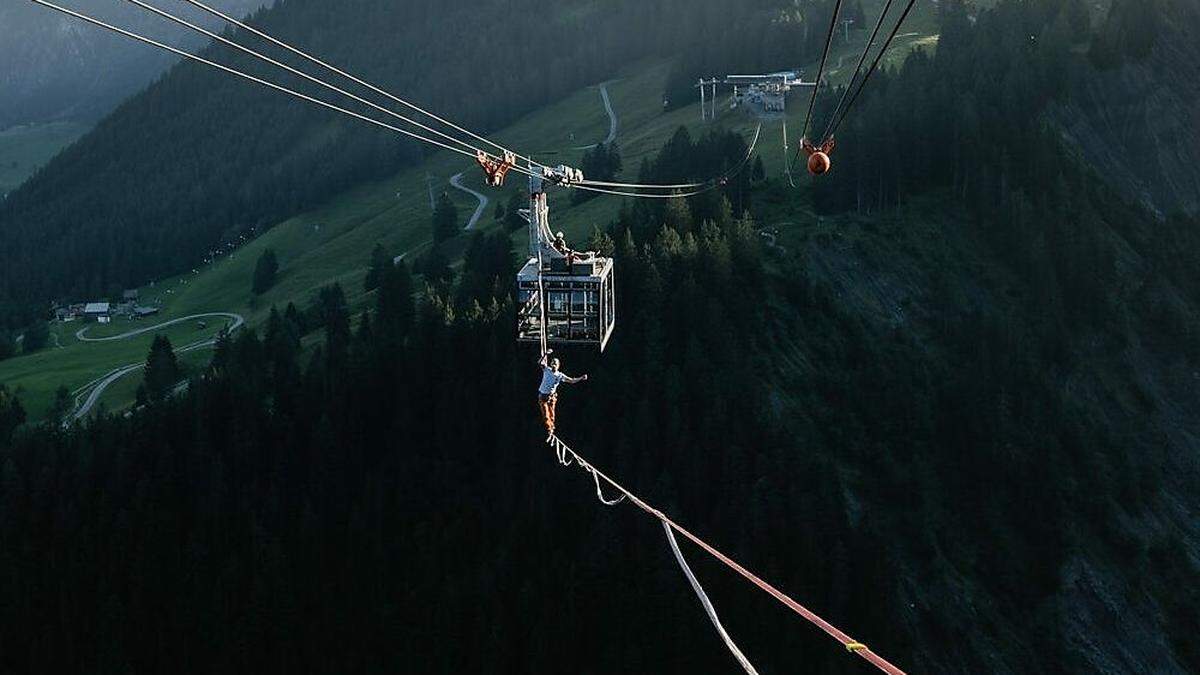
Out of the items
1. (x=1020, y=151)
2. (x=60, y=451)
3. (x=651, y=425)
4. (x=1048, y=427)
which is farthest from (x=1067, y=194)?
(x=60, y=451)

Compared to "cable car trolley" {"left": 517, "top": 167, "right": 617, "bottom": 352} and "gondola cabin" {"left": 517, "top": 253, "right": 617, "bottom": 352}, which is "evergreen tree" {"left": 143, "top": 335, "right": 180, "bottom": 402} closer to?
"gondola cabin" {"left": 517, "top": 253, "right": 617, "bottom": 352}


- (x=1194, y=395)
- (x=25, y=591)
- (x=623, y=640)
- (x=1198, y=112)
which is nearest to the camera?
(x=623, y=640)

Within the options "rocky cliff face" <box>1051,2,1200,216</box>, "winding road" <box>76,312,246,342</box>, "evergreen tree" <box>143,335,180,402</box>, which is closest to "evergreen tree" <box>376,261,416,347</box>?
"evergreen tree" <box>143,335,180,402</box>

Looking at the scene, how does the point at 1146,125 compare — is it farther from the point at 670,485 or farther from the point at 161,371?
the point at 161,371

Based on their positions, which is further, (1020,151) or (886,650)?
(1020,151)

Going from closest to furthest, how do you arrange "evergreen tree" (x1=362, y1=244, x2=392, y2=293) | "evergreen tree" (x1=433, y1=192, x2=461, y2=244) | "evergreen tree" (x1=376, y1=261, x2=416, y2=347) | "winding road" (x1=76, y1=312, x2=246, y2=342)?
"evergreen tree" (x1=376, y1=261, x2=416, y2=347) → "evergreen tree" (x1=362, y1=244, x2=392, y2=293) → "evergreen tree" (x1=433, y1=192, x2=461, y2=244) → "winding road" (x1=76, y1=312, x2=246, y2=342)

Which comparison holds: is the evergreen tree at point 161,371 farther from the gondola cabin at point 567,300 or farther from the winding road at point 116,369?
the gondola cabin at point 567,300

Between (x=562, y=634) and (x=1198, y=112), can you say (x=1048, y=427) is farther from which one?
(x=1198, y=112)
